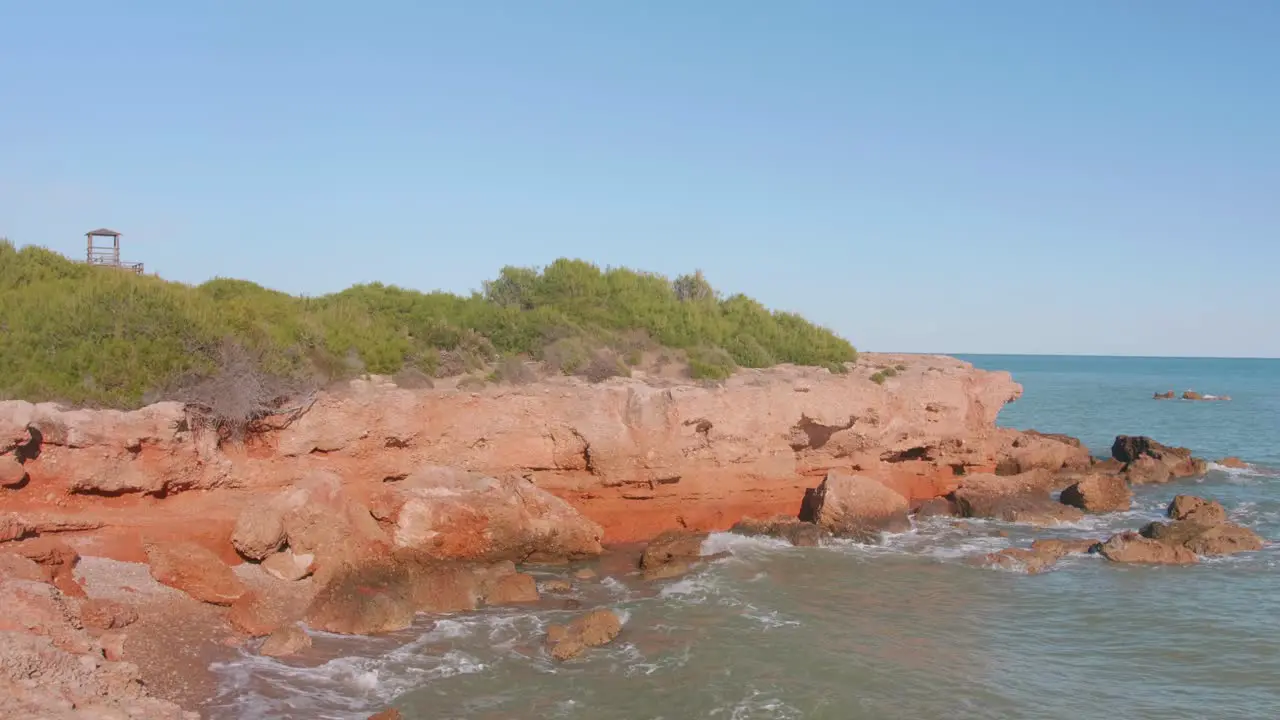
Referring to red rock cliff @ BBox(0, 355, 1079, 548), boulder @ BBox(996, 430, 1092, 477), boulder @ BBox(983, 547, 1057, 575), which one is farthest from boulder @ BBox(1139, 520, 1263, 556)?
boulder @ BBox(996, 430, 1092, 477)

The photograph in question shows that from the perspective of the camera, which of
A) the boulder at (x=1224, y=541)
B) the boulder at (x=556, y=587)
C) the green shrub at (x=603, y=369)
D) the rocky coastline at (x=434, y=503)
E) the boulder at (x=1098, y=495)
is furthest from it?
the boulder at (x=1098, y=495)

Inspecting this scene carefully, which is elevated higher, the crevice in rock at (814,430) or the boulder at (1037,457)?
the crevice in rock at (814,430)

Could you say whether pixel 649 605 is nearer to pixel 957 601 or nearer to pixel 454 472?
pixel 454 472

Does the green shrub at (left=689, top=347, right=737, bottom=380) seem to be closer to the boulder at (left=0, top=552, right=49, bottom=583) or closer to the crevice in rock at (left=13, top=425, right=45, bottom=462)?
the crevice in rock at (left=13, top=425, right=45, bottom=462)

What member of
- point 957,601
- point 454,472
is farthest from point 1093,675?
point 454,472

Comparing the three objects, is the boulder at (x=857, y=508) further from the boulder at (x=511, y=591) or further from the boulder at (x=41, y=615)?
the boulder at (x=41, y=615)

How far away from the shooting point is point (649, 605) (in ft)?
42.7

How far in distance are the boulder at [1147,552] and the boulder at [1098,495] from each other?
4.17m

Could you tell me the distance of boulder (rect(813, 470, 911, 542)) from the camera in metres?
17.0

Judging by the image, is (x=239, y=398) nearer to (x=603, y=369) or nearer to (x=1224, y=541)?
(x=603, y=369)

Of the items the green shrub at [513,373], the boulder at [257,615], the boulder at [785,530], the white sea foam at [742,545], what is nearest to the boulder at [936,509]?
the boulder at [785,530]

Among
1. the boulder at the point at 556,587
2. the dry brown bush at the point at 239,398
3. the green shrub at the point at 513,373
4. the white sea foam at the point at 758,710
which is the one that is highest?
the green shrub at the point at 513,373

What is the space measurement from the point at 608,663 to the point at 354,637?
3255 millimetres

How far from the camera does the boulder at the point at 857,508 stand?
55.6 ft
